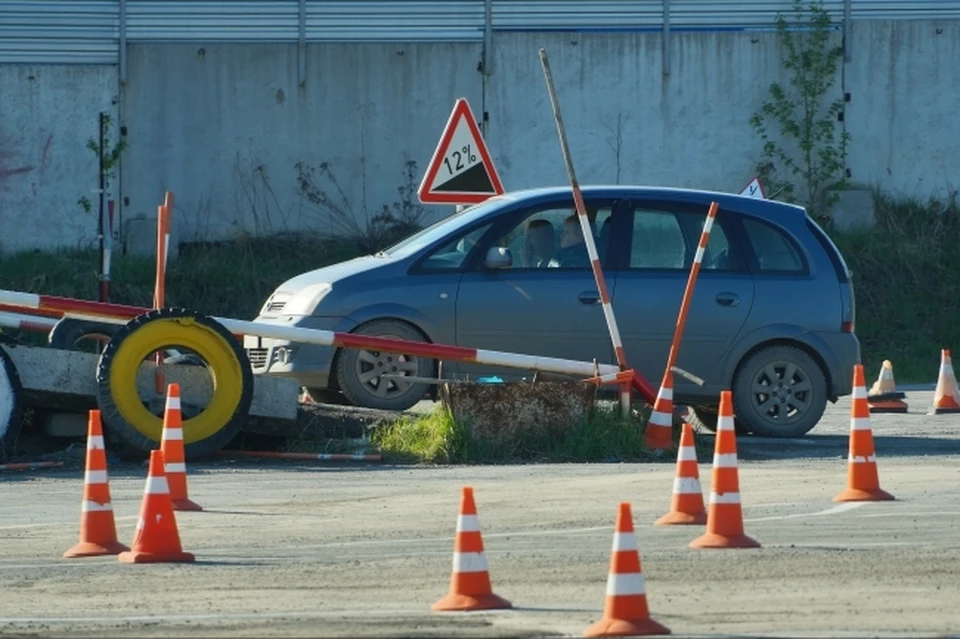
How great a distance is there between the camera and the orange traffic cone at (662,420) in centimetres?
1355

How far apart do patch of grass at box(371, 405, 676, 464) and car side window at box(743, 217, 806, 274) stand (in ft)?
6.68

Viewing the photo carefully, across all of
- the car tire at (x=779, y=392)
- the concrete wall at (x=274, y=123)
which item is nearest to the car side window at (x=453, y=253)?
the car tire at (x=779, y=392)

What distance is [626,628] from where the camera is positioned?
21.5 ft

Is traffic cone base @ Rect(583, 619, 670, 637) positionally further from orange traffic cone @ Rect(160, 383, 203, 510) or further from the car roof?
the car roof

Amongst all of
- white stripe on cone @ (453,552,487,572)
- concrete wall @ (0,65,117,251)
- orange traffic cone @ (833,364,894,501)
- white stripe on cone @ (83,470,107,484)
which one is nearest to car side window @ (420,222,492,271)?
orange traffic cone @ (833,364,894,501)

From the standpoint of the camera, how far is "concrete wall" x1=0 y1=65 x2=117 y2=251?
2616 cm

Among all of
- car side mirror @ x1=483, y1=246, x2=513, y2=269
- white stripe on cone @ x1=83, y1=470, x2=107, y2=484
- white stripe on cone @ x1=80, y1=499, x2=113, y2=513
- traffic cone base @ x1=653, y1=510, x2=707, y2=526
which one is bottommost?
traffic cone base @ x1=653, y1=510, x2=707, y2=526

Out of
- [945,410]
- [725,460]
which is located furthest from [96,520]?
[945,410]

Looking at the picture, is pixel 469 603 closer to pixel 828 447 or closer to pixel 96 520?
pixel 96 520

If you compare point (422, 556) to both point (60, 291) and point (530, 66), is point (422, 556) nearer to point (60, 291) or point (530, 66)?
point (60, 291)

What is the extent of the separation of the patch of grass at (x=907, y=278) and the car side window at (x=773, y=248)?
9.96 meters

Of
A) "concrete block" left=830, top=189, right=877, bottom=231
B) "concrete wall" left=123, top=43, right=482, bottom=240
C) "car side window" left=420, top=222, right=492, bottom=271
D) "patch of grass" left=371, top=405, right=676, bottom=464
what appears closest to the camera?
"patch of grass" left=371, top=405, right=676, bottom=464

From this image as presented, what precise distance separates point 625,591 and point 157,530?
116 inches

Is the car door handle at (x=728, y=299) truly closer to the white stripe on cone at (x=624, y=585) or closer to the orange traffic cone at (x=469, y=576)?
the orange traffic cone at (x=469, y=576)
